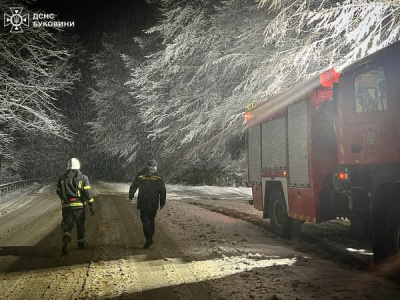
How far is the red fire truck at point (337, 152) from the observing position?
17.4 feet

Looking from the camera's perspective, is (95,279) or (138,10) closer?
(95,279)

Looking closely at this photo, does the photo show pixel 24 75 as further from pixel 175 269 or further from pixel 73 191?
pixel 175 269

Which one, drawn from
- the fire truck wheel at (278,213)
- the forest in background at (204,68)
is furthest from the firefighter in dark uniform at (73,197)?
the forest in background at (204,68)

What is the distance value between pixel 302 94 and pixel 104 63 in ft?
111

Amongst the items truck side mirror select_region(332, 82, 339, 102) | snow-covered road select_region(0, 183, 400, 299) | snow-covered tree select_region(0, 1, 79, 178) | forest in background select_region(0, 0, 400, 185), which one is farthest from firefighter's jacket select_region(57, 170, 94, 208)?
snow-covered tree select_region(0, 1, 79, 178)

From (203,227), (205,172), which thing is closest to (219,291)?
(203,227)

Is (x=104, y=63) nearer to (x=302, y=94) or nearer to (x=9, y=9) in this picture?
(x=9, y=9)

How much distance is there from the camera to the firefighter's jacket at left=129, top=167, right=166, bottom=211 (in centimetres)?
775

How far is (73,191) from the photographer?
24.3 ft

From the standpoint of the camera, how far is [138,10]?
36594 millimetres

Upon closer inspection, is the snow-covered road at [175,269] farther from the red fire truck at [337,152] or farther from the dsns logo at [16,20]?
the dsns logo at [16,20]

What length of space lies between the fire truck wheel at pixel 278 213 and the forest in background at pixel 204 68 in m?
5.34

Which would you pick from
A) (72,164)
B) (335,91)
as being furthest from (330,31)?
(72,164)

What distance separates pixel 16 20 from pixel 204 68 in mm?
9533
